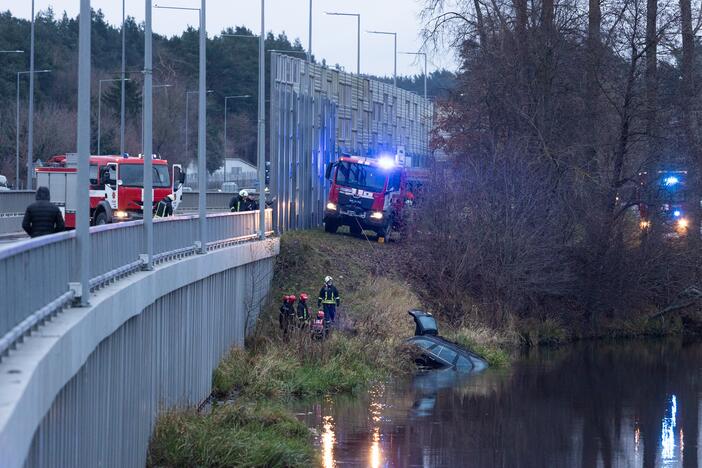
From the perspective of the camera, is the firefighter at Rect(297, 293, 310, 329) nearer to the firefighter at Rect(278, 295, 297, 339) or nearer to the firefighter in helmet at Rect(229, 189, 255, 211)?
the firefighter at Rect(278, 295, 297, 339)

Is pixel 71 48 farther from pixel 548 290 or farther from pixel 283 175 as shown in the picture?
pixel 548 290

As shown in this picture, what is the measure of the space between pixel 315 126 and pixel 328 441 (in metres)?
31.9

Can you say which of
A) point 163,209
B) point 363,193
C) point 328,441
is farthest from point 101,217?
point 363,193

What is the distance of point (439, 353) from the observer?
1388 inches

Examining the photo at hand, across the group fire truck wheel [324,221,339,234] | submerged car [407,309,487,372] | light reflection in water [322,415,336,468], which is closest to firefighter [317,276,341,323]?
submerged car [407,309,487,372]

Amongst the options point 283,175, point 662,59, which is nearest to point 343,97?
point 283,175

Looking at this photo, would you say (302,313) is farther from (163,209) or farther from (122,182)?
(122,182)

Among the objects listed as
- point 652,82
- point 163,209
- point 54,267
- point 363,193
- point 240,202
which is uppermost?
point 652,82

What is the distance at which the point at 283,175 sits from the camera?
45969 millimetres

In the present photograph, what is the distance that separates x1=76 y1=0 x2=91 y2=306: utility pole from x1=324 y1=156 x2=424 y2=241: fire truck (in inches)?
1360

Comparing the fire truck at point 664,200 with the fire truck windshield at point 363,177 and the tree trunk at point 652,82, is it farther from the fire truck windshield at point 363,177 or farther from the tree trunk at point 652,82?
the fire truck windshield at point 363,177

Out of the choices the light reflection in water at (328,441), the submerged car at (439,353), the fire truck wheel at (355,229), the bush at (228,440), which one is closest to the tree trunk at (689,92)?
the fire truck wheel at (355,229)

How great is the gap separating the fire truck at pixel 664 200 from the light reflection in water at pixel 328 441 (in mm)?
21978

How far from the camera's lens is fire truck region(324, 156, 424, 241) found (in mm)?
46938
